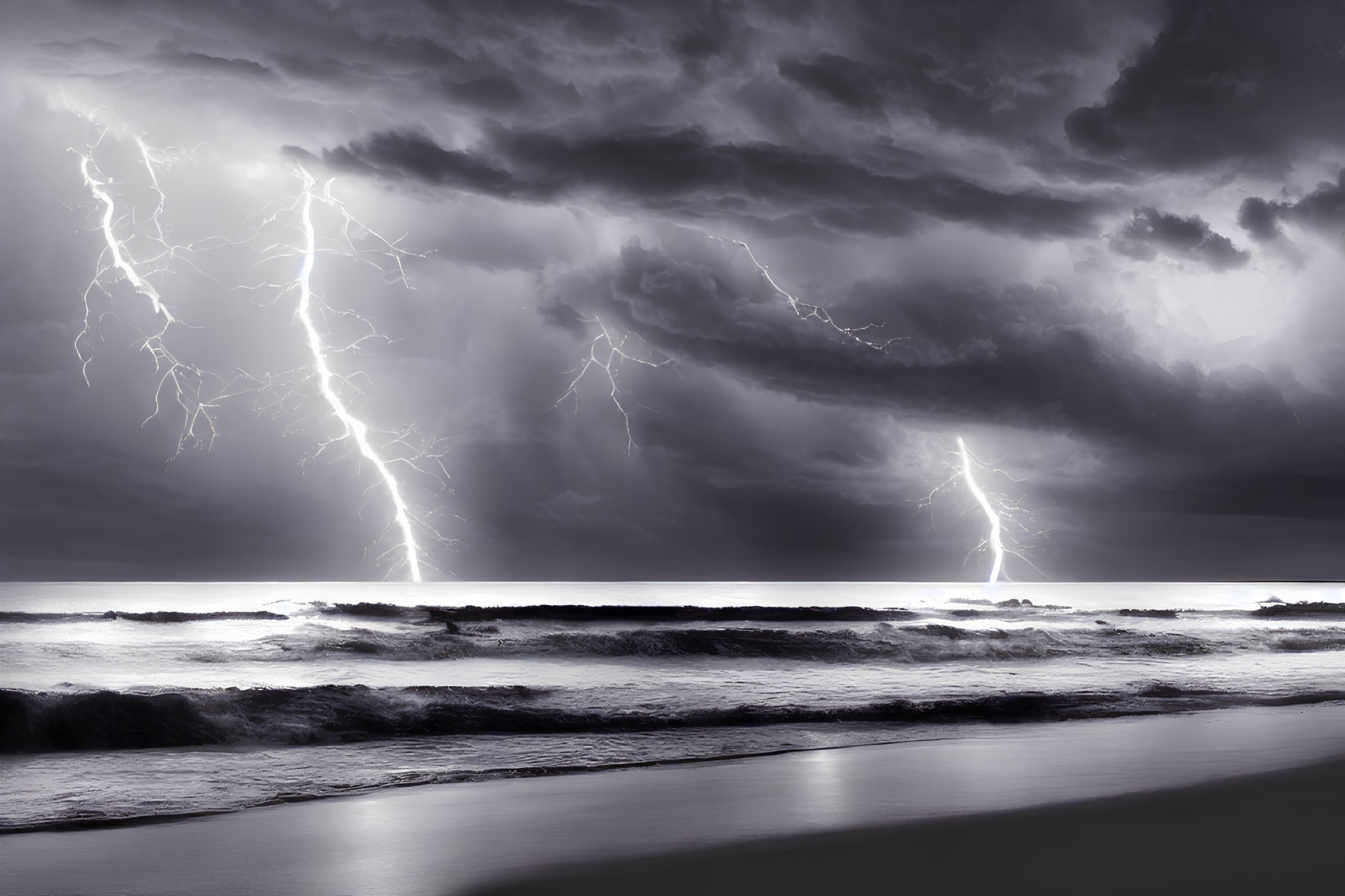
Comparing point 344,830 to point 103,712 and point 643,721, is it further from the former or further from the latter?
point 103,712

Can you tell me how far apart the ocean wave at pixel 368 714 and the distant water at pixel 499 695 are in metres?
0.04

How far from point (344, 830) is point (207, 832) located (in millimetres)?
972

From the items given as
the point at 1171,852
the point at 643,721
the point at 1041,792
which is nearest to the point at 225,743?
the point at 643,721

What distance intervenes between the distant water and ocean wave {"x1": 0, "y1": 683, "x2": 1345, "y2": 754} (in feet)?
0.14

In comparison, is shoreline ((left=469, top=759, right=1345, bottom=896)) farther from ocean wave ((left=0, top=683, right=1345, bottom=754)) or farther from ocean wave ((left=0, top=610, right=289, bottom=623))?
ocean wave ((left=0, top=610, right=289, bottom=623))

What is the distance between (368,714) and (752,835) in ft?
27.7

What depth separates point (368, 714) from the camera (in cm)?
1334

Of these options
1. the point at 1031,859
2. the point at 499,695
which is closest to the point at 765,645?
the point at 499,695

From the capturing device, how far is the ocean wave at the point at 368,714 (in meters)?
12.1

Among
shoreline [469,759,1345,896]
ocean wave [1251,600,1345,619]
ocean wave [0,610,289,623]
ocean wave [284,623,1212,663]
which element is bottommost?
ocean wave [1251,600,1345,619]

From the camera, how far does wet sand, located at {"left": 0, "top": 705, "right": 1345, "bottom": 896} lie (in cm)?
532

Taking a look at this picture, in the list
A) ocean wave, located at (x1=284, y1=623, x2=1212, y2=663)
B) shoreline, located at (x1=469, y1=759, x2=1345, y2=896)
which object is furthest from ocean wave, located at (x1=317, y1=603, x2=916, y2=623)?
shoreline, located at (x1=469, y1=759, x2=1345, y2=896)

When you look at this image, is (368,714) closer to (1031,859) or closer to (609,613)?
(1031,859)

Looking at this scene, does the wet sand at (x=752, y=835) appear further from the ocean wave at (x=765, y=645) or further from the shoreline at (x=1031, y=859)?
the ocean wave at (x=765, y=645)
